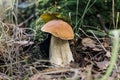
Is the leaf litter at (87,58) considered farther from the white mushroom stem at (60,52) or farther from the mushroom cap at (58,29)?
the mushroom cap at (58,29)

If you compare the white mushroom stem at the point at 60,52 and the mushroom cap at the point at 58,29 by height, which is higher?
the mushroom cap at the point at 58,29

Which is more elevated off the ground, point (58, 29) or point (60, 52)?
point (58, 29)

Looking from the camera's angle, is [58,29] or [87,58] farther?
[87,58]

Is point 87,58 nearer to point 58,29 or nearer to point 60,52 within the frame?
point 60,52

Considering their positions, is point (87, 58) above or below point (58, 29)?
below

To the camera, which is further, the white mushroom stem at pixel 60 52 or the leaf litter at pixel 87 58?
the white mushroom stem at pixel 60 52

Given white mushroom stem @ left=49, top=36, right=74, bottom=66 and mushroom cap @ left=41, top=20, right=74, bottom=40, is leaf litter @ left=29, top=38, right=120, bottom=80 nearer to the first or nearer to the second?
white mushroom stem @ left=49, top=36, right=74, bottom=66

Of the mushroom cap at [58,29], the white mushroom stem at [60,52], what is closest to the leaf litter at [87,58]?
the white mushroom stem at [60,52]

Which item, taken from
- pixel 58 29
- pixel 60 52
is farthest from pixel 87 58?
pixel 58 29

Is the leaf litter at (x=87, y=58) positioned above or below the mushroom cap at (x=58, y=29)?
below
